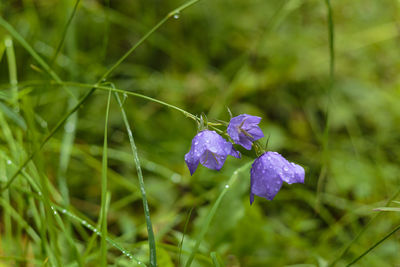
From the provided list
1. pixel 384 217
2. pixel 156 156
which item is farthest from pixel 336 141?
pixel 156 156

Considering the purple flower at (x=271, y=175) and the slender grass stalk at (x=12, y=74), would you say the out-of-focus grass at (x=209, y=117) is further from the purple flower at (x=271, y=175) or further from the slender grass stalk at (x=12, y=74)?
the purple flower at (x=271, y=175)

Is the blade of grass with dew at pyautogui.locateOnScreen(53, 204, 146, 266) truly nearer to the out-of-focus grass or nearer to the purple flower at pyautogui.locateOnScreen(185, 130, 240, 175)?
the out-of-focus grass

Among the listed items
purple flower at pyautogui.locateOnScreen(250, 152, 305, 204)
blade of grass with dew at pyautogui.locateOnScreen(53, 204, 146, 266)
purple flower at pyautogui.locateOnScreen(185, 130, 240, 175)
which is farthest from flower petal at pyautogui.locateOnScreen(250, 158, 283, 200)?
blade of grass with dew at pyautogui.locateOnScreen(53, 204, 146, 266)

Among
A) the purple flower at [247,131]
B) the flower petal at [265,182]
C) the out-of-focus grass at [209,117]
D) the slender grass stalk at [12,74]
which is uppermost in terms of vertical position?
the slender grass stalk at [12,74]

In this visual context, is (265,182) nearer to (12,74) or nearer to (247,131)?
(247,131)

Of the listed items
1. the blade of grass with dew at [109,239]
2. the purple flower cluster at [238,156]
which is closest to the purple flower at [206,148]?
the purple flower cluster at [238,156]

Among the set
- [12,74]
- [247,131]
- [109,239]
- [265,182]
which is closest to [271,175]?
[265,182]
